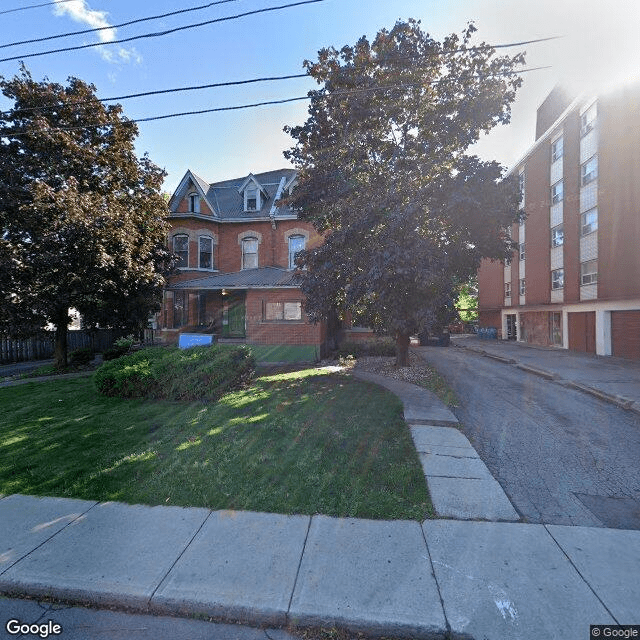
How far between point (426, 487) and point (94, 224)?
12677 mm

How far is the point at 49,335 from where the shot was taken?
46.1 feet

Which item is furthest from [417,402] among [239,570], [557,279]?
[557,279]

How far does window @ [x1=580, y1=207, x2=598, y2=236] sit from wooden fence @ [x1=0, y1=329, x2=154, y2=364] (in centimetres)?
2782

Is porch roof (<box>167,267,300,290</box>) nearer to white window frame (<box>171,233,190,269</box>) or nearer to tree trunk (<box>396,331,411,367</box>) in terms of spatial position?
white window frame (<box>171,233,190,269</box>)

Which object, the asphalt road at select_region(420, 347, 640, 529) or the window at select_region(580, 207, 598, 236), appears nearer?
the asphalt road at select_region(420, 347, 640, 529)

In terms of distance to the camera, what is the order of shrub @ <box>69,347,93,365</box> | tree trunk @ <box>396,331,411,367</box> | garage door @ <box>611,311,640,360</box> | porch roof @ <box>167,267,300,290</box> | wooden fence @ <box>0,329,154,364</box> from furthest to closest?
1. garage door @ <box>611,311,640,360</box>
2. wooden fence @ <box>0,329,154,364</box>
3. porch roof @ <box>167,267,300,290</box>
4. shrub @ <box>69,347,93,365</box>
5. tree trunk @ <box>396,331,411,367</box>

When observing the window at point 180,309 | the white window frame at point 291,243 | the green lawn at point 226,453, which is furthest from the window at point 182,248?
the green lawn at point 226,453

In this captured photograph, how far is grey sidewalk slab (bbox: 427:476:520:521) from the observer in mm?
3711

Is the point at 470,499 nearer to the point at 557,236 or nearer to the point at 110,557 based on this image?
the point at 110,557

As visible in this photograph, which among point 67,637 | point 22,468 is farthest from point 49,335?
point 67,637

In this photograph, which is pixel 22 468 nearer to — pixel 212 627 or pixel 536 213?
pixel 212 627

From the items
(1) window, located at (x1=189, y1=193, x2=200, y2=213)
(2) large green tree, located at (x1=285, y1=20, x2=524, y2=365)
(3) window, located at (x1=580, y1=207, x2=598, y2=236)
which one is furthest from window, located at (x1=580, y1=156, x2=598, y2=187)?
(1) window, located at (x1=189, y1=193, x2=200, y2=213)

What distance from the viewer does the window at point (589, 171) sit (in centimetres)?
2064

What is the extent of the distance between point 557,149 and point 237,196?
23011 millimetres
